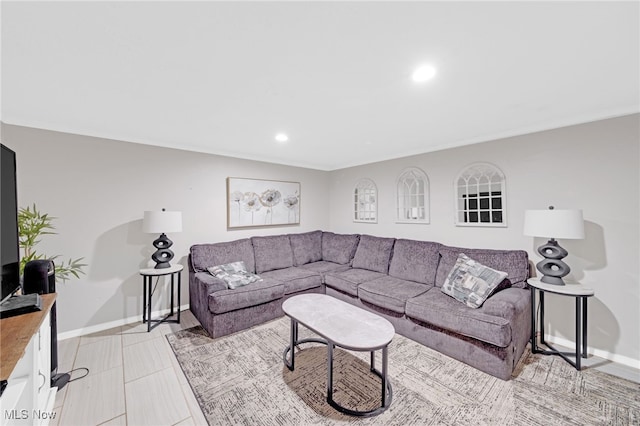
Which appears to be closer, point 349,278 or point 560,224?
point 560,224

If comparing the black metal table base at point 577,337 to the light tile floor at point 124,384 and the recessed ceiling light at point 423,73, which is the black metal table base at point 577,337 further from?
the light tile floor at point 124,384

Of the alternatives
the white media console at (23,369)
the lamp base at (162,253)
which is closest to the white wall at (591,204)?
the lamp base at (162,253)

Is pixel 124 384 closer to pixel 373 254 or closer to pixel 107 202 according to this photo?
pixel 107 202

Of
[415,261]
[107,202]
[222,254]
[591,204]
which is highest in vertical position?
[107,202]

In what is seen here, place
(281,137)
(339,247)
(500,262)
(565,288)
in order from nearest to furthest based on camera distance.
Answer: (565,288)
(500,262)
(281,137)
(339,247)

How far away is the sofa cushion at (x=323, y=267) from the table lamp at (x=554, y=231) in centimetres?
237

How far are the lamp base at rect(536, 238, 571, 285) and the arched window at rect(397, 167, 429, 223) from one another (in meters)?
1.43

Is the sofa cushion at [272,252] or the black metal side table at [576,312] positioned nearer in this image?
the black metal side table at [576,312]

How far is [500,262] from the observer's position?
277cm

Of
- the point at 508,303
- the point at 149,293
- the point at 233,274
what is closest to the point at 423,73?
the point at 508,303

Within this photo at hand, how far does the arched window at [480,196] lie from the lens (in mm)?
3066

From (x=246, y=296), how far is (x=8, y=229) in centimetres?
194

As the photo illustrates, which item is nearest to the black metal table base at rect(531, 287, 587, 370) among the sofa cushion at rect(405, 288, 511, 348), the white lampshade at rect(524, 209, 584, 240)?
the white lampshade at rect(524, 209, 584, 240)

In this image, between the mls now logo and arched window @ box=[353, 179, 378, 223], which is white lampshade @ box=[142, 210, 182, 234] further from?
arched window @ box=[353, 179, 378, 223]
